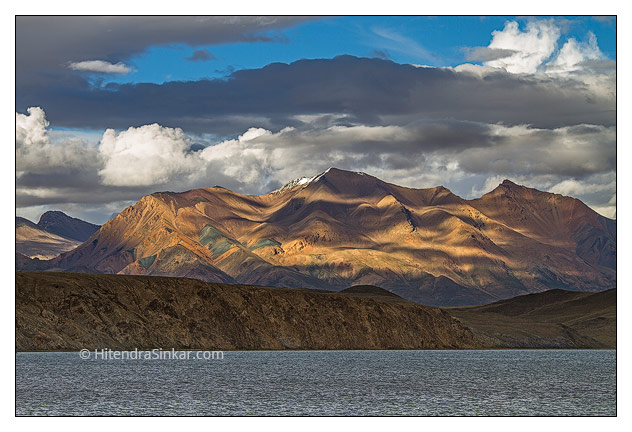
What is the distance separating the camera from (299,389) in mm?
99688

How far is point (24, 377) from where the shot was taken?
110125 millimetres

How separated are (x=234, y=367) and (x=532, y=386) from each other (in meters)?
50.5

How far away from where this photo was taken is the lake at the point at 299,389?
256 ft

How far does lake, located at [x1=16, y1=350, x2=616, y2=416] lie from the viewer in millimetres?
78000
